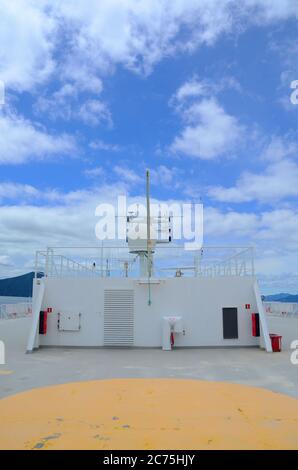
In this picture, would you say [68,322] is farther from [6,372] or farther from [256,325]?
[256,325]

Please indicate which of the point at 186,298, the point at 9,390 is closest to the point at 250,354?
the point at 186,298

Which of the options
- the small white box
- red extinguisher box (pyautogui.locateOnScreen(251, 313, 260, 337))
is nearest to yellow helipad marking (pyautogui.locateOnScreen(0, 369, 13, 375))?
the small white box

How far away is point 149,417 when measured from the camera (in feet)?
18.7

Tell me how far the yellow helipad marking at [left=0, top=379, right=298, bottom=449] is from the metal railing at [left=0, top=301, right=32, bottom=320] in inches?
757

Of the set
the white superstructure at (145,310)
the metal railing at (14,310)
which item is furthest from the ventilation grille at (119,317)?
the metal railing at (14,310)

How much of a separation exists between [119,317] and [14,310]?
53.1 ft

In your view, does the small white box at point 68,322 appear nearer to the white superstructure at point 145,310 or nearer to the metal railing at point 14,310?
the white superstructure at point 145,310

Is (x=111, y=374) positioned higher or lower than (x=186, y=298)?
lower

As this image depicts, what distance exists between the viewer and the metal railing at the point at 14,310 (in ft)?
83.3

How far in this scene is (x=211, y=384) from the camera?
798 cm

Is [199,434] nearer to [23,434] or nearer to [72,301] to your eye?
[23,434]

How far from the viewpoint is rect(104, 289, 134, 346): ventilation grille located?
13.3 m
